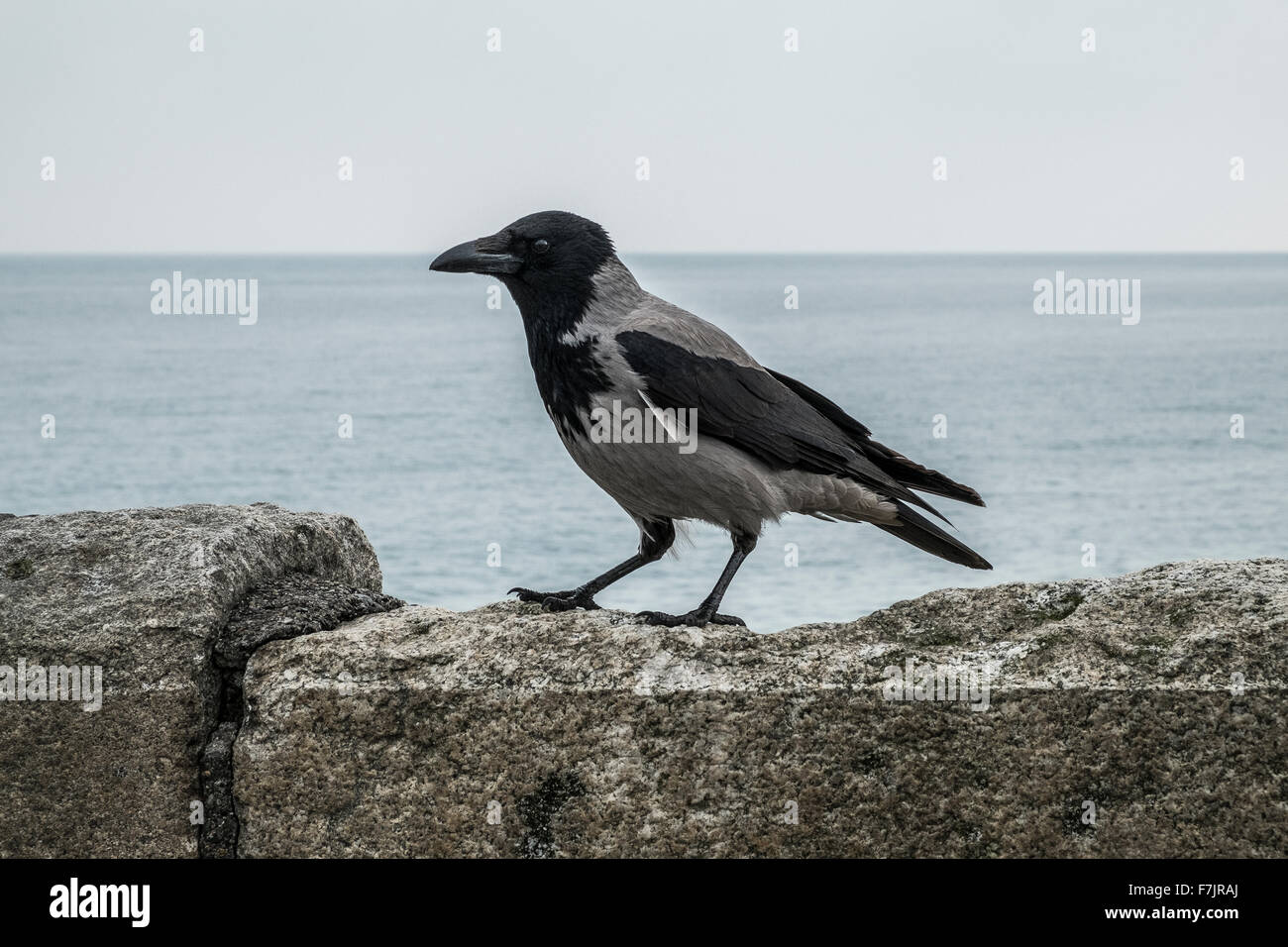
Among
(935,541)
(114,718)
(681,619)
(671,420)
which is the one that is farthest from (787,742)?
(114,718)

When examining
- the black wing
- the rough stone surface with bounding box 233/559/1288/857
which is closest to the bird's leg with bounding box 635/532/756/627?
the rough stone surface with bounding box 233/559/1288/857

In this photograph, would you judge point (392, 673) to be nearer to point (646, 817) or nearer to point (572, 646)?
point (572, 646)

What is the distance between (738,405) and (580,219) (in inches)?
33.5

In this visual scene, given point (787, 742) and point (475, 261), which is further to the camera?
point (475, 261)

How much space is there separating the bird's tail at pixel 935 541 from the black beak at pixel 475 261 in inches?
61.3

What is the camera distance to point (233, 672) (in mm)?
3910

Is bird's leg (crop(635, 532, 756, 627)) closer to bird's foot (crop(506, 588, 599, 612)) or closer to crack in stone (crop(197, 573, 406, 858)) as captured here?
bird's foot (crop(506, 588, 599, 612))

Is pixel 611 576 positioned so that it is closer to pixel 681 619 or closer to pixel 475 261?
pixel 681 619

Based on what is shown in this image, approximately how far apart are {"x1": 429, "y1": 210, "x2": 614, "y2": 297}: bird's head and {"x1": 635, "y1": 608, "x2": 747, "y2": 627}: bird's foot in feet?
3.87

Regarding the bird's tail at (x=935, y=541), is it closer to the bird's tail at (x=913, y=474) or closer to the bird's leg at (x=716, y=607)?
the bird's tail at (x=913, y=474)

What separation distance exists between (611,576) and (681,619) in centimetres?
52

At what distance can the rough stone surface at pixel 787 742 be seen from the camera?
348cm

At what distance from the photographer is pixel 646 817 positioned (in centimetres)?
361

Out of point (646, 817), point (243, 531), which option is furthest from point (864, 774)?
point (243, 531)
